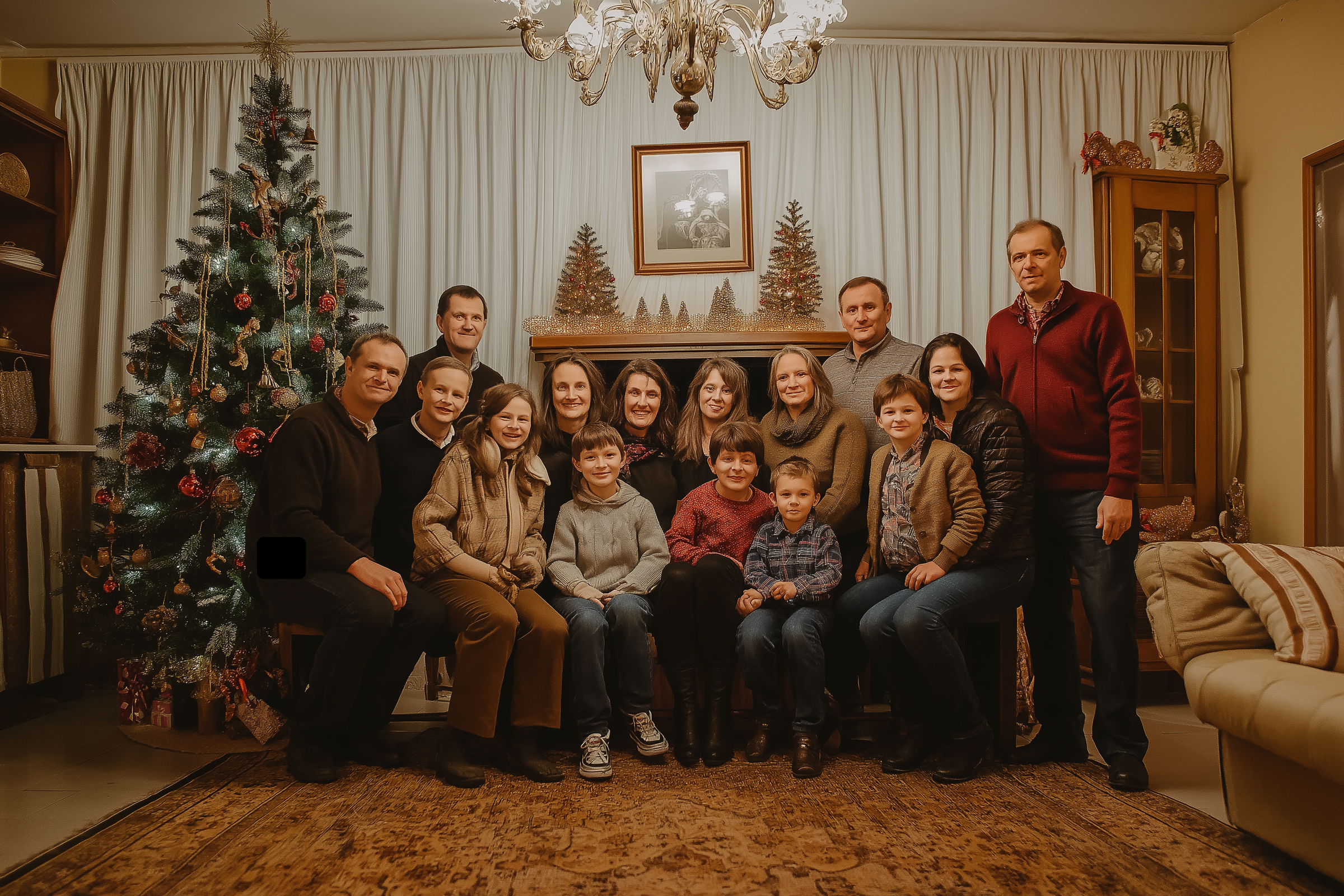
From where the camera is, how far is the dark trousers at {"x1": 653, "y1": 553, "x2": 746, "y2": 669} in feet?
8.35

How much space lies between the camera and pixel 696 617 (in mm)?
2562

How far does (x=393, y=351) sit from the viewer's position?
100 inches

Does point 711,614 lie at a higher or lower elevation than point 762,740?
higher

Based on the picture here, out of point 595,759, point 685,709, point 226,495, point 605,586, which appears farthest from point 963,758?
point 226,495

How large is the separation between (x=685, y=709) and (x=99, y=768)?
1819 millimetres

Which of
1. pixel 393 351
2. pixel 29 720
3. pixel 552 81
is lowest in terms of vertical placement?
pixel 29 720

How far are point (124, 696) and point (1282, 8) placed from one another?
564cm

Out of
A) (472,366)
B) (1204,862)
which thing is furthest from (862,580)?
(472,366)

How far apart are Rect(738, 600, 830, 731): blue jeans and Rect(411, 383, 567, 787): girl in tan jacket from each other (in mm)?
574

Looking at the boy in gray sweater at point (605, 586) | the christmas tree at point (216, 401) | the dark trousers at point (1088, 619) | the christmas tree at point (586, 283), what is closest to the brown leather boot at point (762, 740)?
the boy in gray sweater at point (605, 586)

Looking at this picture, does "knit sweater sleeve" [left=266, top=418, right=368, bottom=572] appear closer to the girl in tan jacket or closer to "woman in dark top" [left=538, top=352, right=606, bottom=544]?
the girl in tan jacket

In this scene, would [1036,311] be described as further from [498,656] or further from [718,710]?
[498,656]

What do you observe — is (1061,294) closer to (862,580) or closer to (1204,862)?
(862,580)

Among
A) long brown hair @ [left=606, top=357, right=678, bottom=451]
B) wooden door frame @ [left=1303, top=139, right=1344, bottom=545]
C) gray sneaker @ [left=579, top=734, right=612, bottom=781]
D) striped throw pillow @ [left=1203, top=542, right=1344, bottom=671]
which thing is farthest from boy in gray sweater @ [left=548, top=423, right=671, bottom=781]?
wooden door frame @ [left=1303, top=139, right=1344, bottom=545]
